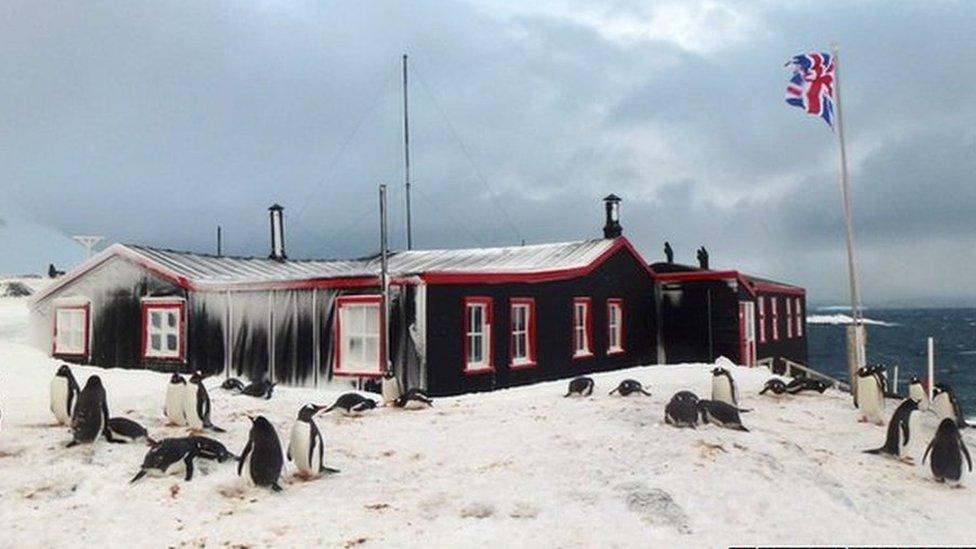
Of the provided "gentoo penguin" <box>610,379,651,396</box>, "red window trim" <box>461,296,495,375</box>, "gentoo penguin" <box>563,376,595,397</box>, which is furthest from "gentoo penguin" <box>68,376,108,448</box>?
"gentoo penguin" <box>610,379,651,396</box>

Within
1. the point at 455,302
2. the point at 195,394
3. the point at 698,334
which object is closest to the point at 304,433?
the point at 195,394

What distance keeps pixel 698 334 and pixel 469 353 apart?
41.5ft

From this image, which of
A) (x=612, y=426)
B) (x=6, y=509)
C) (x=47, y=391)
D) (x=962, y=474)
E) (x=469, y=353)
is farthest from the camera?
(x=469, y=353)

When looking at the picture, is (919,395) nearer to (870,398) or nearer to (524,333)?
(870,398)

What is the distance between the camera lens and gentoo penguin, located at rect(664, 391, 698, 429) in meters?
14.1

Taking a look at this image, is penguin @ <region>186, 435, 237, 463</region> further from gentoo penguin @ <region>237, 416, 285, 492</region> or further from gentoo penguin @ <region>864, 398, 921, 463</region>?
gentoo penguin @ <region>864, 398, 921, 463</region>

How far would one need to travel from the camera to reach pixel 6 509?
9883 millimetres

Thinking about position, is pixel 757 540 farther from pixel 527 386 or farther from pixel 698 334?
pixel 698 334

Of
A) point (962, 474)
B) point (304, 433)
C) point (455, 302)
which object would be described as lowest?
point (962, 474)

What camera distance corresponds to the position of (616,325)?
26875 millimetres

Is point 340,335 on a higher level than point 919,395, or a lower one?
higher

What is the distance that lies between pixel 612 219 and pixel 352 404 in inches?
555

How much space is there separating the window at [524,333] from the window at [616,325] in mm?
5294

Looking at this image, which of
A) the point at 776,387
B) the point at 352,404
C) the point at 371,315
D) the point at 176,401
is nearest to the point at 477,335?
the point at 371,315
